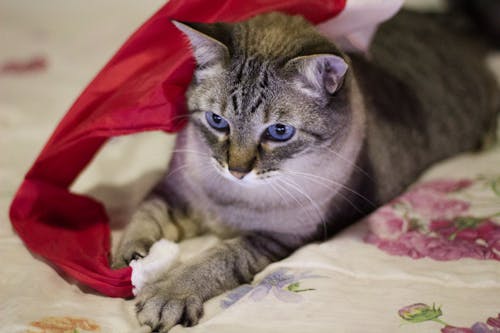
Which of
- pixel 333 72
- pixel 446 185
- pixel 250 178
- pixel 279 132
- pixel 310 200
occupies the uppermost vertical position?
pixel 333 72

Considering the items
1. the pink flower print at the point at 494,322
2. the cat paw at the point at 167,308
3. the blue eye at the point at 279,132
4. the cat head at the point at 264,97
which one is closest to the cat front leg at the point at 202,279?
the cat paw at the point at 167,308

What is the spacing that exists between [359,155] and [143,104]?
2.11 feet

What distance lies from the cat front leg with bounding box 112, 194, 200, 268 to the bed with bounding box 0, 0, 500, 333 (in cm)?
5

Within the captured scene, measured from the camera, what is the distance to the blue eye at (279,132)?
4.84 ft

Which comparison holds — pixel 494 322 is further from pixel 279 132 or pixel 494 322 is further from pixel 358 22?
pixel 358 22

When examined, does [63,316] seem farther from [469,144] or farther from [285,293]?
[469,144]

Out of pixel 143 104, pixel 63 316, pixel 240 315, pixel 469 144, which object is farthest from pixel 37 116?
pixel 469 144

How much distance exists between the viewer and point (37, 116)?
240 cm

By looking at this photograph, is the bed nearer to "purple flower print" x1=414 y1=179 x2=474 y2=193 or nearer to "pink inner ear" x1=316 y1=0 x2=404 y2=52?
"purple flower print" x1=414 y1=179 x2=474 y2=193

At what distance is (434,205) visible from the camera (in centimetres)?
183

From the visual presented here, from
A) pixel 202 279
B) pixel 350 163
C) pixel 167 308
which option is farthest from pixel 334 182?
pixel 167 308

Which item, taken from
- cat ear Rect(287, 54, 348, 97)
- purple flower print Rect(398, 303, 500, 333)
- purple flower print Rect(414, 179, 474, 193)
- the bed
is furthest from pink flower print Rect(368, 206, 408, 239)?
cat ear Rect(287, 54, 348, 97)

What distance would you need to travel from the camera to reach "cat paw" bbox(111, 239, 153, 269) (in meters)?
1.56

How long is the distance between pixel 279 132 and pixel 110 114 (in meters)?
0.50
